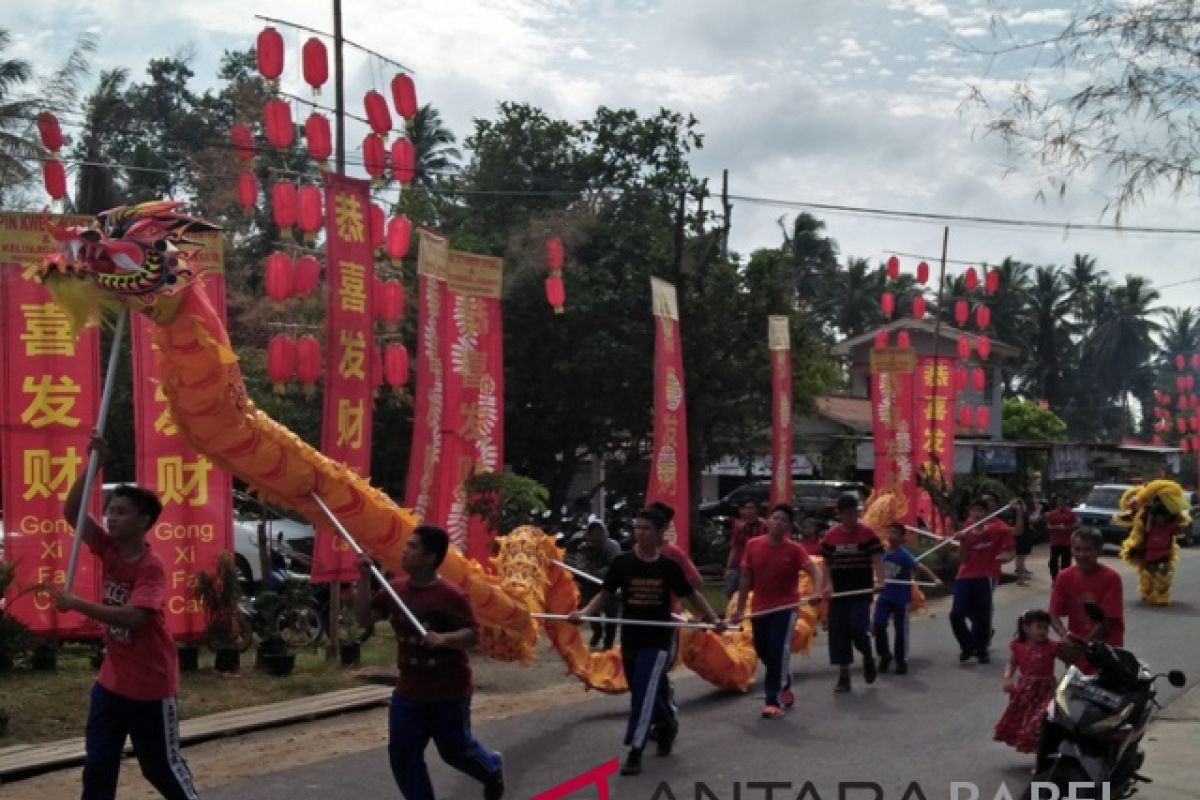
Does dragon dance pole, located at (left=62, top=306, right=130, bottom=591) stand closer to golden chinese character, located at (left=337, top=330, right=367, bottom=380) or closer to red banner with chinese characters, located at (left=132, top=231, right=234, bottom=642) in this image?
red banner with chinese characters, located at (left=132, top=231, right=234, bottom=642)

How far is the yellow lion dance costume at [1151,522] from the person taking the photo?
17.2m

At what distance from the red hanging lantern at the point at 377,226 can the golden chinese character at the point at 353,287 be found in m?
0.40

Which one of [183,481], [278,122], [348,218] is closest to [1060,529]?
[348,218]

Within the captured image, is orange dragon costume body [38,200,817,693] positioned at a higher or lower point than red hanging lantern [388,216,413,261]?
lower

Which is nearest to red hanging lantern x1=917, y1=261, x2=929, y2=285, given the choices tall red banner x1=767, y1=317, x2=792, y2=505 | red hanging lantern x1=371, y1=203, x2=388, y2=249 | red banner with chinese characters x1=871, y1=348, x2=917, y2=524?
red banner with chinese characters x1=871, y1=348, x2=917, y2=524

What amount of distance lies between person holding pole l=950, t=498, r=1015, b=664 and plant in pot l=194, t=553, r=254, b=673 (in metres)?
6.74

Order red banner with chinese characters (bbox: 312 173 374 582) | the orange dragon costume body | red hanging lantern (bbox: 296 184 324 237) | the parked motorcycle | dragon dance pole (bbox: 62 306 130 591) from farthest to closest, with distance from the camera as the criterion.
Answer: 1. red hanging lantern (bbox: 296 184 324 237)
2. red banner with chinese characters (bbox: 312 173 374 582)
3. the parked motorcycle
4. the orange dragon costume body
5. dragon dance pole (bbox: 62 306 130 591)

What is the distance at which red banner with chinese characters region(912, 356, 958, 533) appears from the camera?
87.1 ft

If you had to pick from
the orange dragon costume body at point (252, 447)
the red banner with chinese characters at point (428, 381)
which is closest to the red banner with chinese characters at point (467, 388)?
the red banner with chinese characters at point (428, 381)

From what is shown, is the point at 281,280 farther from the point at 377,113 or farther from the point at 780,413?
the point at 780,413

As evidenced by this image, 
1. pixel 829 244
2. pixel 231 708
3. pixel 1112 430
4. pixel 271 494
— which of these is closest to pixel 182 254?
pixel 271 494

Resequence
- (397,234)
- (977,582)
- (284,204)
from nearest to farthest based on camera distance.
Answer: (977,582) → (284,204) → (397,234)

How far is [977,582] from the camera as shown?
1270 cm

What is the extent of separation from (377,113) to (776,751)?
8.03 m
